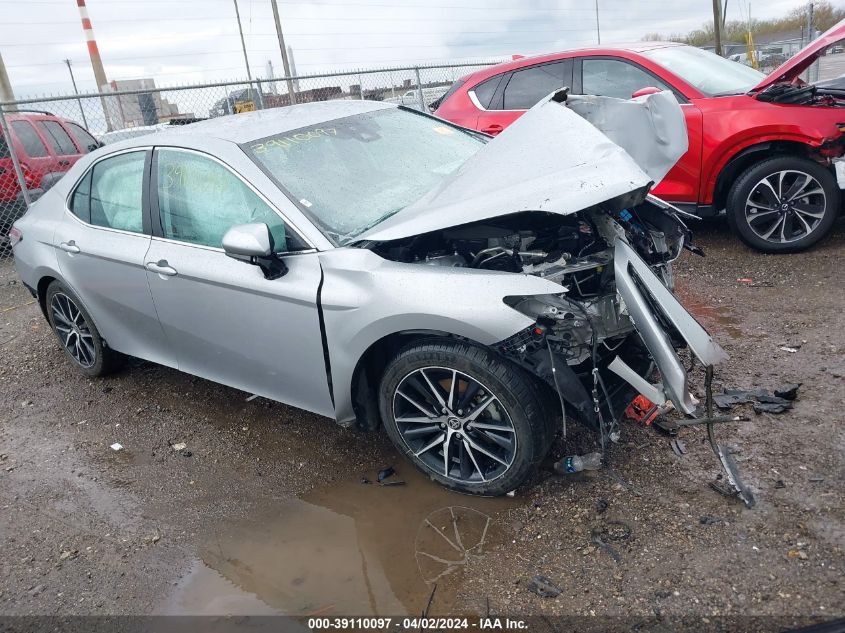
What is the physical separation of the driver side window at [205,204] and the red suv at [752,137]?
11.6 feet

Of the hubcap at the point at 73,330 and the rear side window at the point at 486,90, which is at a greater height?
the rear side window at the point at 486,90

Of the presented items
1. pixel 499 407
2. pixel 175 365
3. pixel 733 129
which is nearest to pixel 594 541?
pixel 499 407

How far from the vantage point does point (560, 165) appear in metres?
2.93

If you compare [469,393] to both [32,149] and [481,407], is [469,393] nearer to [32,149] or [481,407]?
[481,407]

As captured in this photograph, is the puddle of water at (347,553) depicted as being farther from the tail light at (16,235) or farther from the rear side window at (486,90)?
the rear side window at (486,90)

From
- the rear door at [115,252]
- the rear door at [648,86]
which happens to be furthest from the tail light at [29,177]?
the rear door at [648,86]

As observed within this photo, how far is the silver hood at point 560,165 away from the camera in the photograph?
2729mm

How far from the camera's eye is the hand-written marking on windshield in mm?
3475

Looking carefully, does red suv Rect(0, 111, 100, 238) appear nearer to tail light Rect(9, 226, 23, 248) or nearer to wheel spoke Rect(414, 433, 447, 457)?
tail light Rect(9, 226, 23, 248)

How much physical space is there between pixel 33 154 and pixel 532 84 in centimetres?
684

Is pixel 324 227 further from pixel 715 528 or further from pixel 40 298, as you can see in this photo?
pixel 40 298

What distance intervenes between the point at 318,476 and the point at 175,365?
3.94 feet

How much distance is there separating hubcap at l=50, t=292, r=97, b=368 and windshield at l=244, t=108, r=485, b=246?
2.14 metres

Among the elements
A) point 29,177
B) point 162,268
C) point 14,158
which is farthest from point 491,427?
point 29,177
